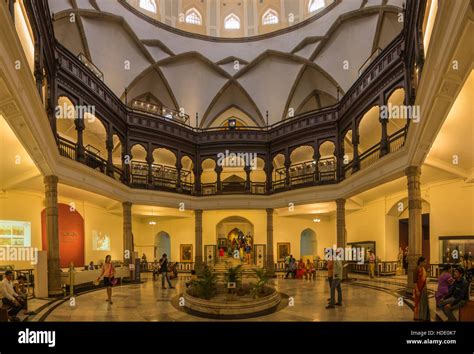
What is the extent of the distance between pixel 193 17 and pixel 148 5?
3.79m

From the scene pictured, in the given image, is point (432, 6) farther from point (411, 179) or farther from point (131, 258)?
point (131, 258)

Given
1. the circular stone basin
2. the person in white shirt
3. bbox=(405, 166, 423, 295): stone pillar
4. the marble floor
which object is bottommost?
the marble floor

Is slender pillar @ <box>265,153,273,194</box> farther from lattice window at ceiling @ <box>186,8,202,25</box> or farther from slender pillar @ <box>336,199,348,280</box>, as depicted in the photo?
lattice window at ceiling @ <box>186,8,202,25</box>

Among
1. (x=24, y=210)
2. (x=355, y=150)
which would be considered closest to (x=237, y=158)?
(x=355, y=150)

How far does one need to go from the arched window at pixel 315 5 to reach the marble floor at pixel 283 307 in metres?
20.7

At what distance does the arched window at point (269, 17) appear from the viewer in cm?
2712

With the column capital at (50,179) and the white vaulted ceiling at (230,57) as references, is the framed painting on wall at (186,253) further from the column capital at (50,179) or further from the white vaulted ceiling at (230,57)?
the column capital at (50,179)

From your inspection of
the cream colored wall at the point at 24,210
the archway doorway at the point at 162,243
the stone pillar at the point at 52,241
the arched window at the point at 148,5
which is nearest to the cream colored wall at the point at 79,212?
the cream colored wall at the point at 24,210

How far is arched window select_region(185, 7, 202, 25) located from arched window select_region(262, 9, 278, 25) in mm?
5276

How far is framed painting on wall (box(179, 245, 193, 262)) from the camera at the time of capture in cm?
2269

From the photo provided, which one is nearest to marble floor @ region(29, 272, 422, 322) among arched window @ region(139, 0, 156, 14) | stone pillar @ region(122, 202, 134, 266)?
stone pillar @ region(122, 202, 134, 266)

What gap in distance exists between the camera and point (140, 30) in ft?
76.4
